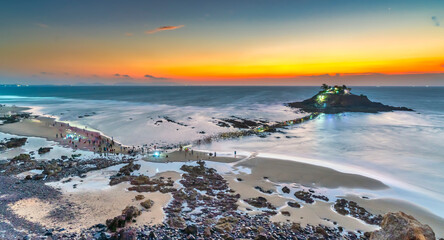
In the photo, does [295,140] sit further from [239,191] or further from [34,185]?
[34,185]

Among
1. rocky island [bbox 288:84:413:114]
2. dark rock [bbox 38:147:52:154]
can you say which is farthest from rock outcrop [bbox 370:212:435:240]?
rocky island [bbox 288:84:413:114]

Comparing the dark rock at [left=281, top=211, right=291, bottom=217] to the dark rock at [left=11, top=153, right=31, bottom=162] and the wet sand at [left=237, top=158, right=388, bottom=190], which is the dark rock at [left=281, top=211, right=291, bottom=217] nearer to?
the wet sand at [left=237, top=158, right=388, bottom=190]

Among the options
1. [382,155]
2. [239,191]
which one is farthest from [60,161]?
[382,155]

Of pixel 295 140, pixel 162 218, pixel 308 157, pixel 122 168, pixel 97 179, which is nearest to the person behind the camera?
pixel 162 218

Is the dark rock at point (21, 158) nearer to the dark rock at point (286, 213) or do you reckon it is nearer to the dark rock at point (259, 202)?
the dark rock at point (259, 202)

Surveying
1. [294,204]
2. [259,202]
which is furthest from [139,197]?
[294,204]

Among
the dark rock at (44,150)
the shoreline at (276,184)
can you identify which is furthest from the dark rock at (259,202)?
the dark rock at (44,150)

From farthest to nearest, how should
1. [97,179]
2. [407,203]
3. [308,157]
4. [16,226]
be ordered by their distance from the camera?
1. [308,157]
2. [97,179]
3. [407,203]
4. [16,226]
